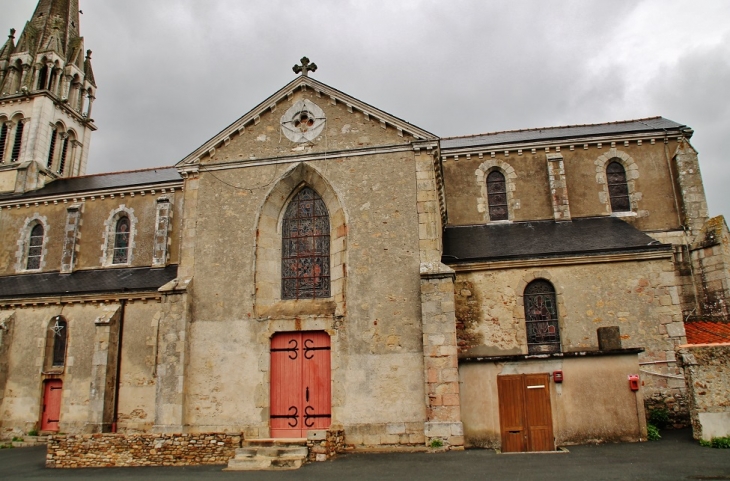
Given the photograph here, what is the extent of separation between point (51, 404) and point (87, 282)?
442 centimetres

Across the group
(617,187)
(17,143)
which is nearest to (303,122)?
(617,187)

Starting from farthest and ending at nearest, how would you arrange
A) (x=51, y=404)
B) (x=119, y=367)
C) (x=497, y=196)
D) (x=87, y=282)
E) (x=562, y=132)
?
(x=562, y=132)
(x=87, y=282)
(x=497, y=196)
(x=51, y=404)
(x=119, y=367)

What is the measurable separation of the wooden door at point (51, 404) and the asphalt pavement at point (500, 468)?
594 centimetres

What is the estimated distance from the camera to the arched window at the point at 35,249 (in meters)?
23.1

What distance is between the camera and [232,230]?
1470 centimetres

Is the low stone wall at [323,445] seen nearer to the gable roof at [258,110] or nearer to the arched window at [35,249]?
the gable roof at [258,110]

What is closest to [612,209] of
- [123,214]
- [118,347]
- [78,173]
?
[118,347]

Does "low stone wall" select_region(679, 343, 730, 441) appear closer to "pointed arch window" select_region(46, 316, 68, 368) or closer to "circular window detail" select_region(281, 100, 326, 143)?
"circular window detail" select_region(281, 100, 326, 143)

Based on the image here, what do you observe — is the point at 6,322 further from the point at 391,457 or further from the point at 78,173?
the point at 391,457

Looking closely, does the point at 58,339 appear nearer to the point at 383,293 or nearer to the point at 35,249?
the point at 35,249

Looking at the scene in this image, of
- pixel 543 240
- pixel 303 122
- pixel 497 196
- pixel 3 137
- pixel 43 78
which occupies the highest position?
pixel 43 78

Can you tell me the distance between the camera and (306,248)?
48.6 feet

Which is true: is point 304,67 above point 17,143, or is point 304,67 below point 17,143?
below

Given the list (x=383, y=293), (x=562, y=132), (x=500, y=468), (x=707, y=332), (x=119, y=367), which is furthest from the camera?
(x=562, y=132)
